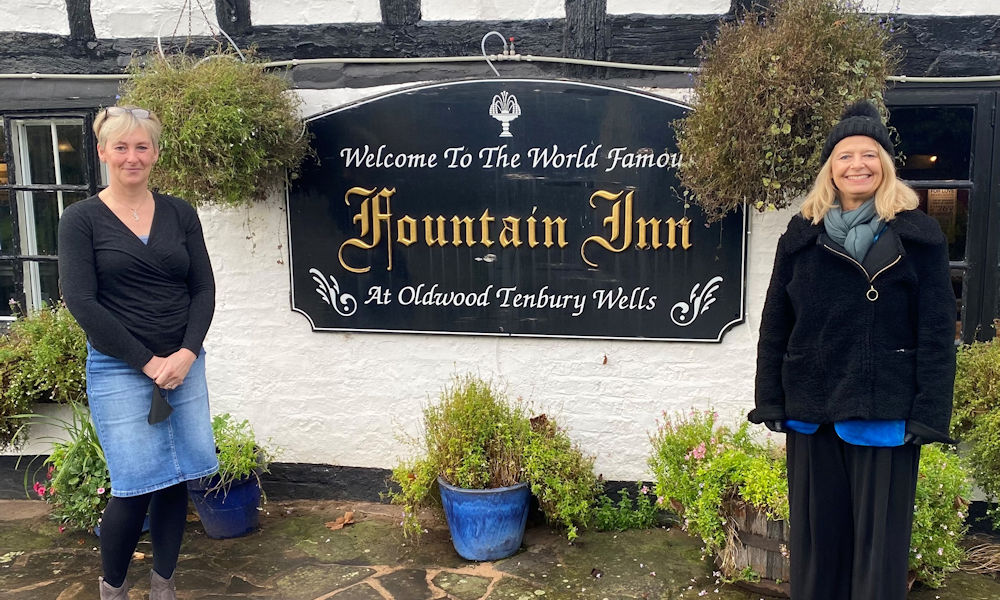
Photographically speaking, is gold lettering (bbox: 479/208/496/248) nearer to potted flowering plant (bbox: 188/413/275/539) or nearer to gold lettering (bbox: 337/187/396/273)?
gold lettering (bbox: 337/187/396/273)

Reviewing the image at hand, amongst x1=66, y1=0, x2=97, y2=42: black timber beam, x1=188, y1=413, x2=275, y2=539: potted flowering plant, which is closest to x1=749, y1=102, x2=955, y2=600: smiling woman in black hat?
x1=188, y1=413, x2=275, y2=539: potted flowering plant

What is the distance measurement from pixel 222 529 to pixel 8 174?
2.46 meters

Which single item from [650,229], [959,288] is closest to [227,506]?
[650,229]

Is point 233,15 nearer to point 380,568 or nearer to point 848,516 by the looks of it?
point 380,568

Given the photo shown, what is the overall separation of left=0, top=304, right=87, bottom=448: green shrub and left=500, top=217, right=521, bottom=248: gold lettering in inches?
90.5

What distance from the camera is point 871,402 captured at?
8.54ft

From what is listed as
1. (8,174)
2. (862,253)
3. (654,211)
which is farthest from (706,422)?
(8,174)

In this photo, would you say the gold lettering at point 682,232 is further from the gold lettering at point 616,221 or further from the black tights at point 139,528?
the black tights at point 139,528

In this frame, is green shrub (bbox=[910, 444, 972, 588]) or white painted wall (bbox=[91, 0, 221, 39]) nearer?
green shrub (bbox=[910, 444, 972, 588])

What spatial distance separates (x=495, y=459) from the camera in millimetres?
3857

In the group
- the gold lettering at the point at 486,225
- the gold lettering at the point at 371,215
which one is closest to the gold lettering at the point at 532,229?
the gold lettering at the point at 486,225

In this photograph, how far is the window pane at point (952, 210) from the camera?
3.87 metres

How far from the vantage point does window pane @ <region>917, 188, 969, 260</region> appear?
387 centimetres

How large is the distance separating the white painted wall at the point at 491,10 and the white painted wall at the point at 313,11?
11.2 inches
